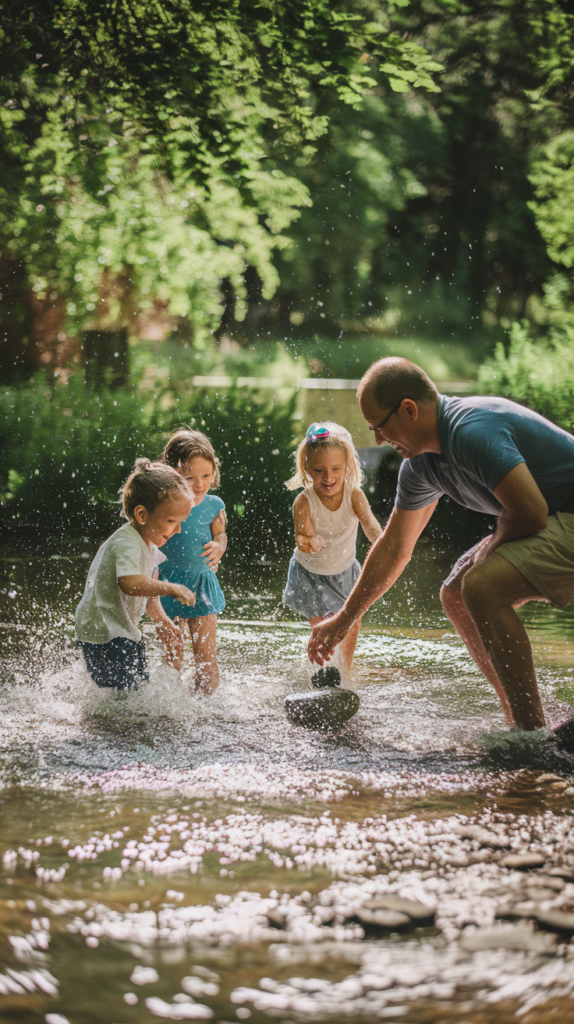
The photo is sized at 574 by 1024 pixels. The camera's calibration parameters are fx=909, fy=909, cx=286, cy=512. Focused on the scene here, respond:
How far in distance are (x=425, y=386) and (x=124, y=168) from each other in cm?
1014

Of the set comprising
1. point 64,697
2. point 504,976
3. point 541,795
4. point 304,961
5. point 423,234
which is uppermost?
point 504,976

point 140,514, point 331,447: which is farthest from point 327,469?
point 140,514

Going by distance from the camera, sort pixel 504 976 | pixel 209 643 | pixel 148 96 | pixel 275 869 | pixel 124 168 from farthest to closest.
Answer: pixel 124 168
pixel 148 96
pixel 209 643
pixel 275 869
pixel 504 976

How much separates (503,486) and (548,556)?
1.08 feet

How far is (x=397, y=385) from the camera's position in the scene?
3539mm

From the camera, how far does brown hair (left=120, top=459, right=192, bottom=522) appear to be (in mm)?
4164

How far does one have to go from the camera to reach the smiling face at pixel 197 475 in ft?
15.5

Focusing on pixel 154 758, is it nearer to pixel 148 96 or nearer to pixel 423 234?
pixel 148 96

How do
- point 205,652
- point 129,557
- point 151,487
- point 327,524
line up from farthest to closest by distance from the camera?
1. point 327,524
2. point 205,652
3. point 151,487
4. point 129,557

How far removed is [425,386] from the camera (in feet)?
11.7

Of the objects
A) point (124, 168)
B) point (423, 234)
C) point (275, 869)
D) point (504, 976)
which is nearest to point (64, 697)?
point (275, 869)

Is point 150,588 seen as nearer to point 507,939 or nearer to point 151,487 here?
point 151,487

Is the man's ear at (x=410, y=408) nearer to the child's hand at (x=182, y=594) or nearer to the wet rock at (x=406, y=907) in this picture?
the child's hand at (x=182, y=594)

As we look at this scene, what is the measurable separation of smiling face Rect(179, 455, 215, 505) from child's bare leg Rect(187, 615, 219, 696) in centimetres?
64
